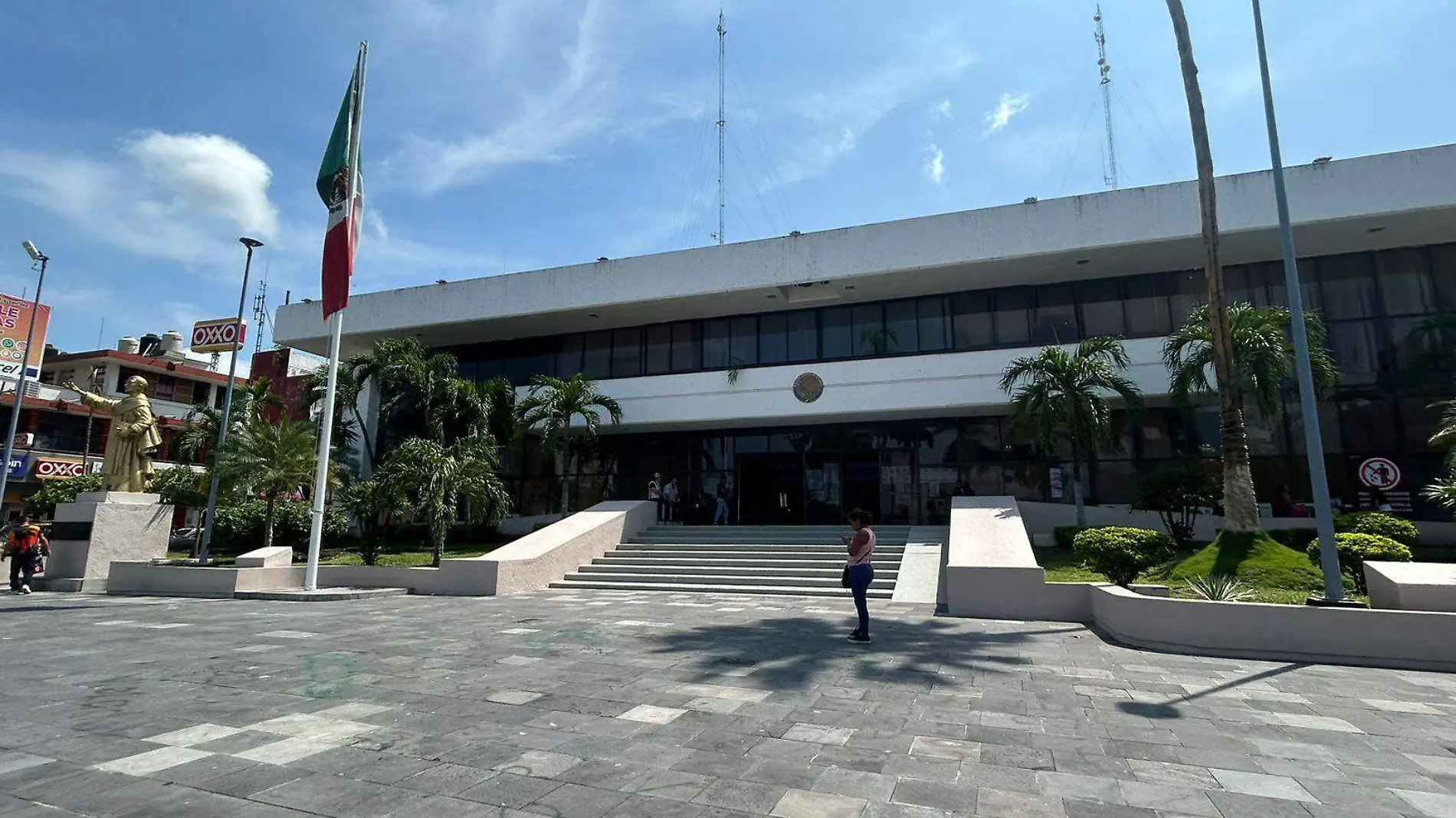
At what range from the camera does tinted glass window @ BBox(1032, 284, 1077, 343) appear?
65.4ft

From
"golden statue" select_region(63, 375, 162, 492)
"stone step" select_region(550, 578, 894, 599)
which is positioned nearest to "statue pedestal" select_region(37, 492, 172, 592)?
"golden statue" select_region(63, 375, 162, 492)

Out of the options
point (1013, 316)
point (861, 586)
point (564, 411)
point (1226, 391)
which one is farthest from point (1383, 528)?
point (564, 411)

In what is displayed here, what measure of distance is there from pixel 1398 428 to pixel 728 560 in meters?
16.5

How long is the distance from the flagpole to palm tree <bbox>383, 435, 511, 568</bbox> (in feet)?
6.96

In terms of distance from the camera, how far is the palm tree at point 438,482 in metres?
16.1

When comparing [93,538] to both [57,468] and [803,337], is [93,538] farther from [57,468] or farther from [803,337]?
[57,468]

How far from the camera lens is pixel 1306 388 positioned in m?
9.05

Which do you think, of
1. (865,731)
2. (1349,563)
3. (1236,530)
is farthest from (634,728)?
(1236,530)

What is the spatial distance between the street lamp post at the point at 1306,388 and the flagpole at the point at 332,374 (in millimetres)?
15367

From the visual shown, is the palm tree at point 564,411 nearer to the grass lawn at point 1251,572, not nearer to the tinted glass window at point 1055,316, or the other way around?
the tinted glass window at point 1055,316

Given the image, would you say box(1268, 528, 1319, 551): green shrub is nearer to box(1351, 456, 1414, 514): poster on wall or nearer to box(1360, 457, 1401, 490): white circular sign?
box(1351, 456, 1414, 514): poster on wall

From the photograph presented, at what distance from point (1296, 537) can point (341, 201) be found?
20.0m

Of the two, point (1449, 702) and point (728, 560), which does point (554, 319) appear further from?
point (1449, 702)

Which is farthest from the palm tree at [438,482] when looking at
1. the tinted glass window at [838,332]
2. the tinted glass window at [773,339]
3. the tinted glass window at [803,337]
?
the tinted glass window at [838,332]
